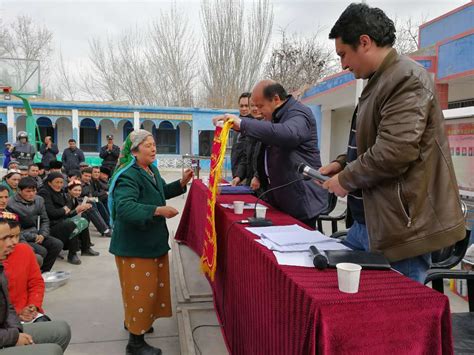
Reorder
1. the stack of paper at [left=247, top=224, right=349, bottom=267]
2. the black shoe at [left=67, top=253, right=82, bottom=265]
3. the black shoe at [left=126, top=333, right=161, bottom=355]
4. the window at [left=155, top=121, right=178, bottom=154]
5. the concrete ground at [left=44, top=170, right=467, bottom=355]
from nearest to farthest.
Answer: the stack of paper at [left=247, top=224, right=349, bottom=267] → the black shoe at [left=126, top=333, right=161, bottom=355] → the concrete ground at [left=44, top=170, right=467, bottom=355] → the black shoe at [left=67, top=253, right=82, bottom=265] → the window at [left=155, top=121, right=178, bottom=154]

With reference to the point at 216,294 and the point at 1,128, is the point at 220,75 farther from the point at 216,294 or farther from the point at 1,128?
the point at 216,294

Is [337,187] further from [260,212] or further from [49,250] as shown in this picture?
[49,250]

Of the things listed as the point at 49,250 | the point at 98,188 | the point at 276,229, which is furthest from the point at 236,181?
the point at 98,188

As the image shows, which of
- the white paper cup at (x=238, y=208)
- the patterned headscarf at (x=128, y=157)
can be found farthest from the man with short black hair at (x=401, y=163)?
the patterned headscarf at (x=128, y=157)

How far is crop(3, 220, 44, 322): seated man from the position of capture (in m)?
2.87

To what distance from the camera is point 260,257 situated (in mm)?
1812

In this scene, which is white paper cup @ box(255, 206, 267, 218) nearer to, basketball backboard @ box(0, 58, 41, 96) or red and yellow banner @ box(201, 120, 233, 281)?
red and yellow banner @ box(201, 120, 233, 281)

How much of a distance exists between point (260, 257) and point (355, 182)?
0.52 m

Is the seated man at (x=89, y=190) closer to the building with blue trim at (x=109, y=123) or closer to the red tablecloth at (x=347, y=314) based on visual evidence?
the red tablecloth at (x=347, y=314)

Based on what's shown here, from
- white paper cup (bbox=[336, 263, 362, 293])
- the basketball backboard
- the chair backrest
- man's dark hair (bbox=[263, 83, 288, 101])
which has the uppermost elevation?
the basketball backboard

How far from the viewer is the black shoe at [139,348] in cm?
299

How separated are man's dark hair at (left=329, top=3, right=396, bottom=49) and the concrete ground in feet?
6.84

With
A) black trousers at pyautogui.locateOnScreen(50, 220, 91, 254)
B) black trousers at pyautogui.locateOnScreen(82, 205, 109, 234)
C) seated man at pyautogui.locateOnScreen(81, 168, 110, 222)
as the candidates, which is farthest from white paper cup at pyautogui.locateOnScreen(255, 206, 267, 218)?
seated man at pyautogui.locateOnScreen(81, 168, 110, 222)

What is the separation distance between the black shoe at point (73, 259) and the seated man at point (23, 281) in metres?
2.64
